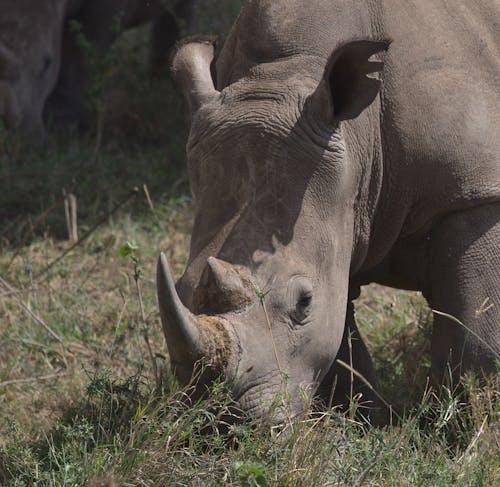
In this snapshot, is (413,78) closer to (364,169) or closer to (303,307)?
(364,169)

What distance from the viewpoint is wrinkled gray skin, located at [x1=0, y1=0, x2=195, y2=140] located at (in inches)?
312

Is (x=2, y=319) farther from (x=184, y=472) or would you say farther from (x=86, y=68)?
(x=86, y=68)

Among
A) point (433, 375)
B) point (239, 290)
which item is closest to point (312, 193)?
point (239, 290)

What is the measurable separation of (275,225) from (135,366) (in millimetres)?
1687

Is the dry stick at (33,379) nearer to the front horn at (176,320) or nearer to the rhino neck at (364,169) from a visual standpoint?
the rhino neck at (364,169)

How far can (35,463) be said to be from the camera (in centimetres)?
371

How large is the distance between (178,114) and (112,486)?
17.9 ft

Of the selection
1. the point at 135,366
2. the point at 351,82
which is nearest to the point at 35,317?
the point at 135,366

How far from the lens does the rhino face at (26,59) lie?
7.87 m

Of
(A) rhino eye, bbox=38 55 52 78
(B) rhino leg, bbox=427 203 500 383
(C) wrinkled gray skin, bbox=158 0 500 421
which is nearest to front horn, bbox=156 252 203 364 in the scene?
(C) wrinkled gray skin, bbox=158 0 500 421

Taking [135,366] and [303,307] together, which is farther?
[135,366]

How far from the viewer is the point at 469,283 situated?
13.0 ft

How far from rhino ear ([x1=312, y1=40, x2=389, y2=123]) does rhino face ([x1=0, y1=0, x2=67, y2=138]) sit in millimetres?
4464

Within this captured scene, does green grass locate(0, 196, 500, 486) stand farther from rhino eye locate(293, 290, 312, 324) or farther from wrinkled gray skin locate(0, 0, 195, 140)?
wrinkled gray skin locate(0, 0, 195, 140)
